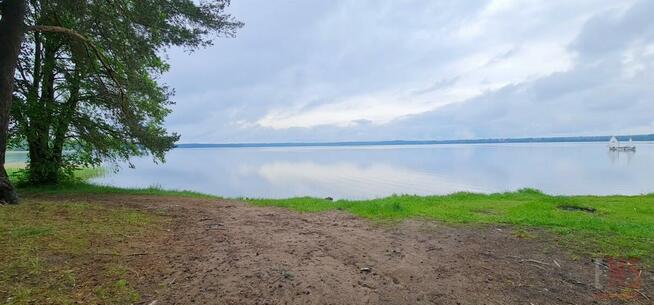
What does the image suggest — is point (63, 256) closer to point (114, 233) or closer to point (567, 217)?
point (114, 233)

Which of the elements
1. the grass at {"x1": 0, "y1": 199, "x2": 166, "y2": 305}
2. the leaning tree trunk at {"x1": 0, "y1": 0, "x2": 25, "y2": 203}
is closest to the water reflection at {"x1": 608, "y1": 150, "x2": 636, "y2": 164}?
the grass at {"x1": 0, "y1": 199, "x2": 166, "y2": 305}

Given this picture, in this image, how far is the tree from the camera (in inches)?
367

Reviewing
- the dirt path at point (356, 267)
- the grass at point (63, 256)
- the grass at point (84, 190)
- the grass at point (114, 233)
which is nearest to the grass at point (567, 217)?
the grass at point (114, 233)

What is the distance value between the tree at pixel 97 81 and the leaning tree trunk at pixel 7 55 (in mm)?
1494

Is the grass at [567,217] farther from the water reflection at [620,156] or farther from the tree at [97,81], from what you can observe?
the water reflection at [620,156]

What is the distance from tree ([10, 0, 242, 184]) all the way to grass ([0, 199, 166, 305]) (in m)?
4.34

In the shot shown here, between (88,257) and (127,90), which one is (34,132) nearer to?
(127,90)

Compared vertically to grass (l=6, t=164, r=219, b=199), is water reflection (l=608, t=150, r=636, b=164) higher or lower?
lower

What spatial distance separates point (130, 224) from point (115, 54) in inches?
213

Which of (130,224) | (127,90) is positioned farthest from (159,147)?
(130,224)

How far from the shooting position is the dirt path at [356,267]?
13.3 feet

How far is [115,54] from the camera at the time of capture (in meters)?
9.78

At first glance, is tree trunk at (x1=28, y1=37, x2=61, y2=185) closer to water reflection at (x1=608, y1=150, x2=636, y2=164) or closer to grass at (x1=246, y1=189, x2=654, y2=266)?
grass at (x1=246, y1=189, x2=654, y2=266)

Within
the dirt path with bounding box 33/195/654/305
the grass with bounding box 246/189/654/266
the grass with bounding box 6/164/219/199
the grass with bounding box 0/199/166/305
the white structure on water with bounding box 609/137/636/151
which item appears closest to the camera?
the grass with bounding box 0/199/166/305
